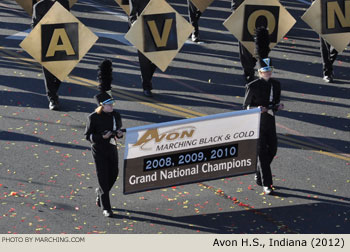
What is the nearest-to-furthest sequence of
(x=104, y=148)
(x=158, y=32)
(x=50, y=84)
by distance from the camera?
(x=104, y=148), (x=158, y=32), (x=50, y=84)

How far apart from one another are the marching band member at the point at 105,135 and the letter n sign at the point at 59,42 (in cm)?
320

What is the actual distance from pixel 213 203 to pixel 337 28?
587 cm

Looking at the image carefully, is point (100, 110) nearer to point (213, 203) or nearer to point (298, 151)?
point (213, 203)

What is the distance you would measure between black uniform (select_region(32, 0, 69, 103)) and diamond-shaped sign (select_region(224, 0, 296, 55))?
3023mm

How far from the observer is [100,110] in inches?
414

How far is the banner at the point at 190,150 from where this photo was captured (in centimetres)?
1071

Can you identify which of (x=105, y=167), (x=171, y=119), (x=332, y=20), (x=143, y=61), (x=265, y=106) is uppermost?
(x=332, y=20)

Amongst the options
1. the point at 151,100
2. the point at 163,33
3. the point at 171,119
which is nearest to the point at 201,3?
the point at 151,100

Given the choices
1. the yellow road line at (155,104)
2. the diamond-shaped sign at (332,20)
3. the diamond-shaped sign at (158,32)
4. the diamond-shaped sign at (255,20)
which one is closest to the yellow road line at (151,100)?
the yellow road line at (155,104)

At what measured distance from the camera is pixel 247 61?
16.0 metres

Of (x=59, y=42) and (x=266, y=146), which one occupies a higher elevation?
(x=59, y=42)

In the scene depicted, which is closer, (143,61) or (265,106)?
(265,106)

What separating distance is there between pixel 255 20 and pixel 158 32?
5.72ft

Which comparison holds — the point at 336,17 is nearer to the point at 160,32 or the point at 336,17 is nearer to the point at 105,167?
the point at 160,32
